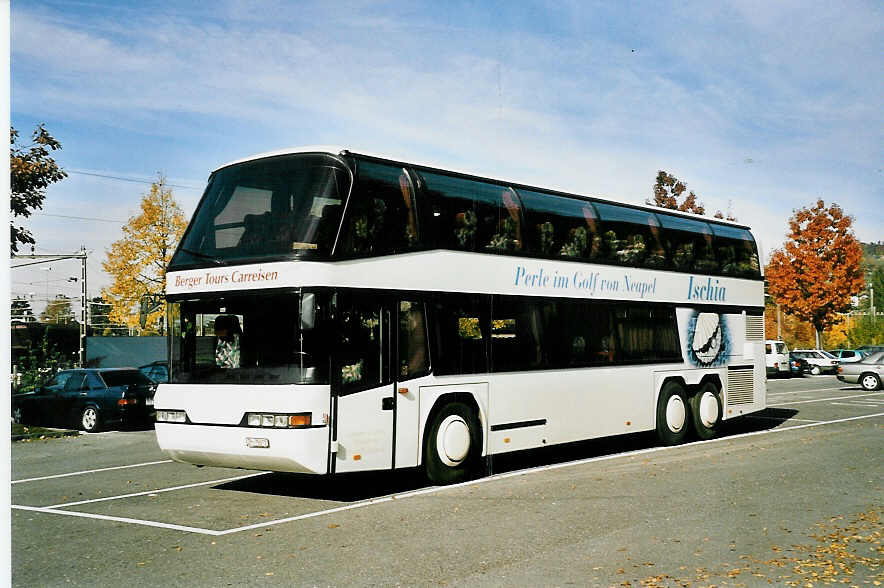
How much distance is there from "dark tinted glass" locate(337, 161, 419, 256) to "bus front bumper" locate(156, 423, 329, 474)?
221 cm

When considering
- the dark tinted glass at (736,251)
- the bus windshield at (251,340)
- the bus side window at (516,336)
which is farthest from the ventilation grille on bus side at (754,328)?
the bus windshield at (251,340)

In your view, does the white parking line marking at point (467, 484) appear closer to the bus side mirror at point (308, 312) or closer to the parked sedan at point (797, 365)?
the bus side mirror at point (308, 312)

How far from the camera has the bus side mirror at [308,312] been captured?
10.4 meters

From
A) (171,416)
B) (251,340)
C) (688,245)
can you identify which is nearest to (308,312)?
(251,340)

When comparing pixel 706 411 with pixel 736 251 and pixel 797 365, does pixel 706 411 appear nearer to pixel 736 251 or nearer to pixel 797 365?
pixel 736 251

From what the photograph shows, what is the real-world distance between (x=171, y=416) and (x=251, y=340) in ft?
4.87

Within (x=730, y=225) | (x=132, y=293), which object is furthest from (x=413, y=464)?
(x=132, y=293)

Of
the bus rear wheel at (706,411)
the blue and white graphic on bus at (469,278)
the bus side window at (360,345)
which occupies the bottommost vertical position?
the bus rear wheel at (706,411)

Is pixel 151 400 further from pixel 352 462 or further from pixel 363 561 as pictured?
pixel 363 561

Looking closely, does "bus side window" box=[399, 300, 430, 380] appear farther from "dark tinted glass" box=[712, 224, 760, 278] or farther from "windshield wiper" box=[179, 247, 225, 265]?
"dark tinted glass" box=[712, 224, 760, 278]

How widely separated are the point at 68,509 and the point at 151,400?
11172 mm

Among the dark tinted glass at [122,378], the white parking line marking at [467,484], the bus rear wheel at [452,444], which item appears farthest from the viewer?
the dark tinted glass at [122,378]

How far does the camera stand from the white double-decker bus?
34.6 feet

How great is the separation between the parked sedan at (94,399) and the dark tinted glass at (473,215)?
11.6 m
